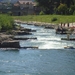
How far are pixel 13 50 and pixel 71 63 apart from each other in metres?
7.87

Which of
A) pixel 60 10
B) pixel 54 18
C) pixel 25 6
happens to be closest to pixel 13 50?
pixel 54 18

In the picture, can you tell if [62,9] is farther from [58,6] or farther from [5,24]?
[5,24]

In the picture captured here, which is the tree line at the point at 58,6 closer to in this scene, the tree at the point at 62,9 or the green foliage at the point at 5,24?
the tree at the point at 62,9

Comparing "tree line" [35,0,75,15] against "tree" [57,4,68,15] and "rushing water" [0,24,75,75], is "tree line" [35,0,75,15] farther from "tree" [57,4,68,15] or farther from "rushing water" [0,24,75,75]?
"rushing water" [0,24,75,75]

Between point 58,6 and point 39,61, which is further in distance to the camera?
point 58,6

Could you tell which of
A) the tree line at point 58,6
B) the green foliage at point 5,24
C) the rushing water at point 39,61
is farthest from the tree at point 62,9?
the rushing water at point 39,61

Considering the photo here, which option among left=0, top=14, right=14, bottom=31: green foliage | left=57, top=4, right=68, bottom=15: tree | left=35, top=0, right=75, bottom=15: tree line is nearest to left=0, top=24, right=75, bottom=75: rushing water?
left=0, top=14, right=14, bottom=31: green foliage

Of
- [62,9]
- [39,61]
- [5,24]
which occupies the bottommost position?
[62,9]

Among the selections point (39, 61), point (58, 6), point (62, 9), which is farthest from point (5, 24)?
point (58, 6)

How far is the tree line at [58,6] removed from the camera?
4031 inches

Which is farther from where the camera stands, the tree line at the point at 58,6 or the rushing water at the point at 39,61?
the tree line at the point at 58,6

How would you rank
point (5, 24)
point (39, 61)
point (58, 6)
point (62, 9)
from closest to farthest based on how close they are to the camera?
point (39, 61) → point (5, 24) → point (62, 9) → point (58, 6)

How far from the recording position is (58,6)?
359 ft

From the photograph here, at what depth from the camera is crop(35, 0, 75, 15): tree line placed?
4031 inches
